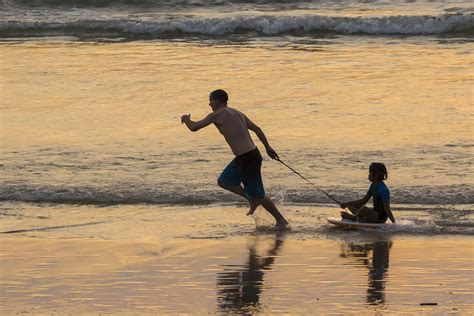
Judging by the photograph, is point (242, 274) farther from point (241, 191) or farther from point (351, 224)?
point (241, 191)

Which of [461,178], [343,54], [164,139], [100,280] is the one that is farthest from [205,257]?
[343,54]

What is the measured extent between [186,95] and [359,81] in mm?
2889

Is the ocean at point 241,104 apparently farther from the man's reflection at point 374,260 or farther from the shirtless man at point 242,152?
the man's reflection at point 374,260

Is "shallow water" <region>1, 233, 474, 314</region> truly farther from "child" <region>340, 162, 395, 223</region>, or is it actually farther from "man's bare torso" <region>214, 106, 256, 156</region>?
"man's bare torso" <region>214, 106, 256, 156</region>

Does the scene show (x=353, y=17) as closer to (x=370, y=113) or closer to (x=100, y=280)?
(x=370, y=113)

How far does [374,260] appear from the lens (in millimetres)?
10375

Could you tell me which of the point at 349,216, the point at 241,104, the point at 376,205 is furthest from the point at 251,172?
the point at 241,104

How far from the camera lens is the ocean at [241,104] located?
13.7m

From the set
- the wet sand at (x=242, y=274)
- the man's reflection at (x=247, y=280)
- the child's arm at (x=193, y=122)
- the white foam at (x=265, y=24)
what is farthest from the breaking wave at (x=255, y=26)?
the man's reflection at (x=247, y=280)

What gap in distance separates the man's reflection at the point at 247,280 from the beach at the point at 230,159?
1.0 inches

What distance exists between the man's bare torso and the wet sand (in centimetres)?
83

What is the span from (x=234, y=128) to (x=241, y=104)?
7.24 meters

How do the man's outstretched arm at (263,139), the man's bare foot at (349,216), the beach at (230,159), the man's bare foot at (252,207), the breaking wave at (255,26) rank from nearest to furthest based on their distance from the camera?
the beach at (230,159)
the man's outstretched arm at (263,139)
the man's bare foot at (349,216)
the man's bare foot at (252,207)
the breaking wave at (255,26)

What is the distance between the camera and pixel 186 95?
64.8ft
